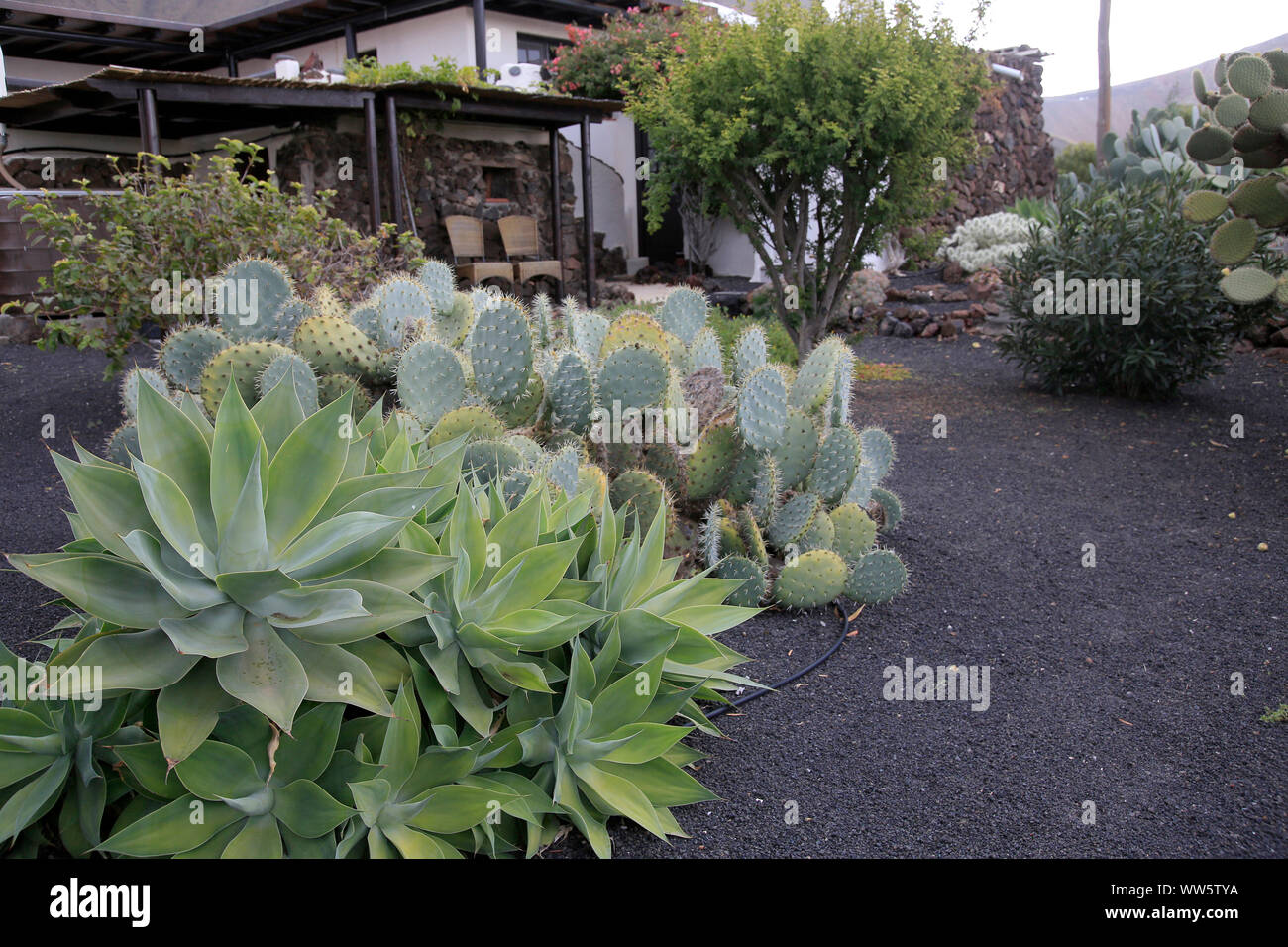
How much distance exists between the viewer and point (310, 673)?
6.59ft

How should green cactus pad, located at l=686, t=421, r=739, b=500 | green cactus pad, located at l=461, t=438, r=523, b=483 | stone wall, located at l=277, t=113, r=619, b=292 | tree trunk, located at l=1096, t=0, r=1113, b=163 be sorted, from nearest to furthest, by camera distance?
green cactus pad, located at l=461, t=438, r=523, b=483, green cactus pad, located at l=686, t=421, r=739, b=500, stone wall, located at l=277, t=113, r=619, b=292, tree trunk, located at l=1096, t=0, r=1113, b=163

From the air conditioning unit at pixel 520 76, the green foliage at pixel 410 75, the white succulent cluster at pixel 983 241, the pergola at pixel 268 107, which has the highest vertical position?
the air conditioning unit at pixel 520 76

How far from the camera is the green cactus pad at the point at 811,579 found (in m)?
3.95

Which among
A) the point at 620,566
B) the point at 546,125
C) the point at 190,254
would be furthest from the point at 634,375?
the point at 546,125

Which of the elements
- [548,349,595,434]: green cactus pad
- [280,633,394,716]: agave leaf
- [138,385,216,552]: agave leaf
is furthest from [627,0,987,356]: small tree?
[280,633,394,716]: agave leaf

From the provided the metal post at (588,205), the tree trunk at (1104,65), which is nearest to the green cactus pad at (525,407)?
the metal post at (588,205)

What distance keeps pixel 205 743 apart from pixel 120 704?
1.12 feet

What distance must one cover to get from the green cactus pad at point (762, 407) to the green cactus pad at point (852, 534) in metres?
0.50

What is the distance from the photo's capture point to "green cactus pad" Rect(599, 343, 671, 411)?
156 inches

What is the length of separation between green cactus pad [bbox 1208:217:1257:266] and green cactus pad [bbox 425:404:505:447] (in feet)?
17.4

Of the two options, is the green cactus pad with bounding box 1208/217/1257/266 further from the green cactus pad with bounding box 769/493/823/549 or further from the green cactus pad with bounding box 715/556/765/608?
the green cactus pad with bounding box 715/556/765/608

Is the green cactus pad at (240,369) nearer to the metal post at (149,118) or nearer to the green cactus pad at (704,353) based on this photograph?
the green cactus pad at (704,353)

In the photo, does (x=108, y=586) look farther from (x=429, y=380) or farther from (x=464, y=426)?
(x=429, y=380)

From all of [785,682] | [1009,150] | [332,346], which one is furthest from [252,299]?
[1009,150]
